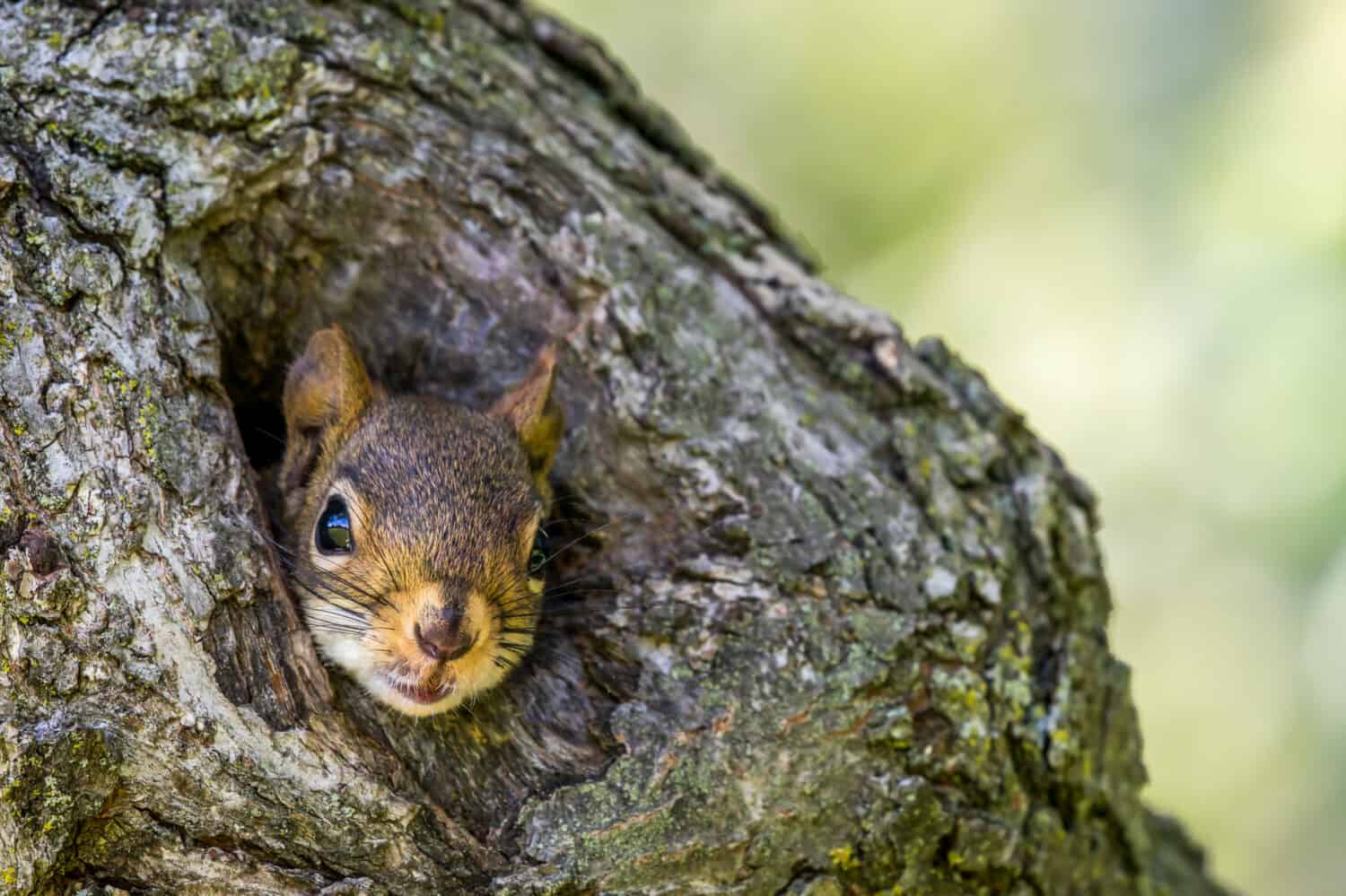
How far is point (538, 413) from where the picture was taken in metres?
2.61

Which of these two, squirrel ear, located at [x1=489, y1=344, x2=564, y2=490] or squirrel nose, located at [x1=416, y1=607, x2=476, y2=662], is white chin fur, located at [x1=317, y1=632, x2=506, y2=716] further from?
squirrel ear, located at [x1=489, y1=344, x2=564, y2=490]

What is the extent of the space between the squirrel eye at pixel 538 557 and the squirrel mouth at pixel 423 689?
44 centimetres

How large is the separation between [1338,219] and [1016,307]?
1.32 metres

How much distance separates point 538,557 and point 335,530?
1.41 feet

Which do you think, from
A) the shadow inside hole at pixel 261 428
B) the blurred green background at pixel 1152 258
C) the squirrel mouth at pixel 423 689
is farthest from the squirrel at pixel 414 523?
the blurred green background at pixel 1152 258

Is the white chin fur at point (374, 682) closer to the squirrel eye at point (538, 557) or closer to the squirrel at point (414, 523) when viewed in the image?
the squirrel at point (414, 523)

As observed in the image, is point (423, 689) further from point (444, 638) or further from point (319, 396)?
point (319, 396)

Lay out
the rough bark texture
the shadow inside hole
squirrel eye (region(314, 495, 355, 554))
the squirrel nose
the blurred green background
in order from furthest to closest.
→ the blurred green background, the shadow inside hole, squirrel eye (region(314, 495, 355, 554)), the squirrel nose, the rough bark texture

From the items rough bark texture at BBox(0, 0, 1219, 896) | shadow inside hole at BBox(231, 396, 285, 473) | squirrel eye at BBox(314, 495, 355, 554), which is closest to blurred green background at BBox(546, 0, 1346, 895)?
rough bark texture at BBox(0, 0, 1219, 896)

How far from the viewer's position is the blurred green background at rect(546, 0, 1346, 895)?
167 inches

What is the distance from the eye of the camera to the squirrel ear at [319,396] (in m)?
2.62

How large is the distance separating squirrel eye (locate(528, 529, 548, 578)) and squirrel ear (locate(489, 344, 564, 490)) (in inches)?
5.8

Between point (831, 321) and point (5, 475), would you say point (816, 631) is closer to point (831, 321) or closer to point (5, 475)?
point (831, 321)

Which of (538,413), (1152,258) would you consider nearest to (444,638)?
(538,413)
